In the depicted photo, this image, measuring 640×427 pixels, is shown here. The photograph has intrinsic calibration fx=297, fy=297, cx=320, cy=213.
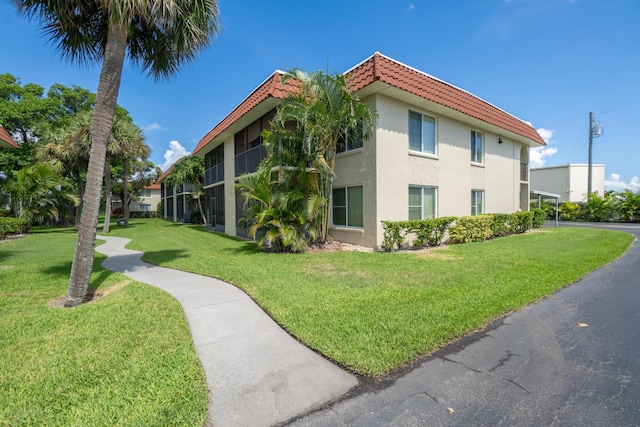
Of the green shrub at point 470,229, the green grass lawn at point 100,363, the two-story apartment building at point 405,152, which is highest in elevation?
the two-story apartment building at point 405,152

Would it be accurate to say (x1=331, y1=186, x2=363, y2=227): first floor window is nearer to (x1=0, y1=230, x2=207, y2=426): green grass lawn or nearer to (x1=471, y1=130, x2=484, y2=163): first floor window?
(x1=471, y1=130, x2=484, y2=163): first floor window

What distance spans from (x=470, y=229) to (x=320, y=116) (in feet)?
25.6

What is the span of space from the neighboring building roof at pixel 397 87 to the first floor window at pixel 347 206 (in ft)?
12.0

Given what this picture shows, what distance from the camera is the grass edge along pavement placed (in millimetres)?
3607

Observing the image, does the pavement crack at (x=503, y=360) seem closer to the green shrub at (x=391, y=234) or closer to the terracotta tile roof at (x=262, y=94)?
the green shrub at (x=391, y=234)

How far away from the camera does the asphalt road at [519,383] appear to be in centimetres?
240

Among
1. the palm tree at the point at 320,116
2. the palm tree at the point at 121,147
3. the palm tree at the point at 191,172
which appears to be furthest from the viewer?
the palm tree at the point at 191,172

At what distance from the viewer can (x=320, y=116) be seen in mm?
9430

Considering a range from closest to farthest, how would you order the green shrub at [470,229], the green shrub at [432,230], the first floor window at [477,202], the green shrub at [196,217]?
the green shrub at [432,230] < the green shrub at [470,229] < the first floor window at [477,202] < the green shrub at [196,217]

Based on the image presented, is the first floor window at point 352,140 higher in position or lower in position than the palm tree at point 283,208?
higher

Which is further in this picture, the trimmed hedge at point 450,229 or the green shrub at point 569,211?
the green shrub at point 569,211

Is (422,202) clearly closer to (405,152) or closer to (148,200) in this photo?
(405,152)

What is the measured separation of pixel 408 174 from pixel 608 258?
6.30 metres

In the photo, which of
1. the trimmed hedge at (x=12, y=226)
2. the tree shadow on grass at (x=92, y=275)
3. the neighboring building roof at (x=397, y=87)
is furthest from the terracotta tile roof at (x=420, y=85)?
the trimmed hedge at (x=12, y=226)
